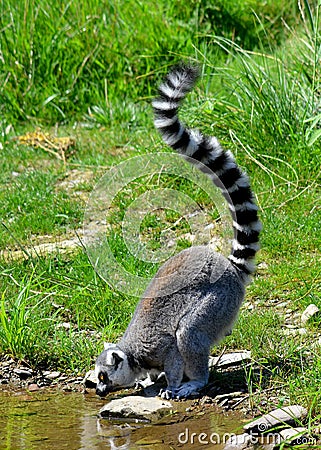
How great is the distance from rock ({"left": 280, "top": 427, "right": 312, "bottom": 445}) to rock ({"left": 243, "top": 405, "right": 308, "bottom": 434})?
4 cm

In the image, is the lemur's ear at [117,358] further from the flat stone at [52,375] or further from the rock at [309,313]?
the rock at [309,313]

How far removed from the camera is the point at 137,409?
13.2ft

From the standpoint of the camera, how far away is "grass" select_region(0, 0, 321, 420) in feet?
15.9

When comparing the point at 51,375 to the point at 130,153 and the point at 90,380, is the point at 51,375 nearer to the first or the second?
the point at 90,380

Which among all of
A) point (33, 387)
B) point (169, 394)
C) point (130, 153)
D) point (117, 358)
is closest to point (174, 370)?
point (169, 394)

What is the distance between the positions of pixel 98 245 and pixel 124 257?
24 cm

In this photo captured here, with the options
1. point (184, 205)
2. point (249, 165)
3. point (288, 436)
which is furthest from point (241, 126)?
point (288, 436)

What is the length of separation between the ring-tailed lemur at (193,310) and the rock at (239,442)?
0.59 metres

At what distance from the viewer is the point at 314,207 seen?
5.96 metres

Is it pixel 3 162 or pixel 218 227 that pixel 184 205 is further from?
pixel 3 162

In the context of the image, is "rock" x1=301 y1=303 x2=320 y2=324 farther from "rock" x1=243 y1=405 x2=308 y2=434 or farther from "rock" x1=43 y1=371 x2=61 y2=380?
"rock" x1=43 y1=371 x2=61 y2=380

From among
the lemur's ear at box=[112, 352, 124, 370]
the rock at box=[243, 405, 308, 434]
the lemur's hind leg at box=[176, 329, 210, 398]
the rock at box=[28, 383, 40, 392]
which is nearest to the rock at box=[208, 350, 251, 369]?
the lemur's hind leg at box=[176, 329, 210, 398]

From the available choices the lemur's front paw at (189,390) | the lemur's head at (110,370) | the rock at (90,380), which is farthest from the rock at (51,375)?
the lemur's front paw at (189,390)

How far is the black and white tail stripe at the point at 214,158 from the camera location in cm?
396
